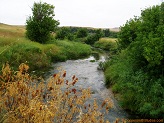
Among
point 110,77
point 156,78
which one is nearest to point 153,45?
point 156,78

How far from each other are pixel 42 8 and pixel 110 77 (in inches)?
919

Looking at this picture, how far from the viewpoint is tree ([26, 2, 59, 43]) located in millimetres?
37906

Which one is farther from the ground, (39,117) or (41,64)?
(39,117)

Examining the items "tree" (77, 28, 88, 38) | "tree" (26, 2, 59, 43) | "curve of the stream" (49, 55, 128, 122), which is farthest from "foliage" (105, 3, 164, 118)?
"tree" (77, 28, 88, 38)

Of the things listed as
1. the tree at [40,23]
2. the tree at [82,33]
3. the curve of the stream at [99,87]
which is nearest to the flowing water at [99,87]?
the curve of the stream at [99,87]

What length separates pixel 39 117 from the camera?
313cm

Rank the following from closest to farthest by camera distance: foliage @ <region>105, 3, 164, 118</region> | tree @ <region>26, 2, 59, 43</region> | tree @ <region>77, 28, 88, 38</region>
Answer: foliage @ <region>105, 3, 164, 118</region>, tree @ <region>26, 2, 59, 43</region>, tree @ <region>77, 28, 88, 38</region>

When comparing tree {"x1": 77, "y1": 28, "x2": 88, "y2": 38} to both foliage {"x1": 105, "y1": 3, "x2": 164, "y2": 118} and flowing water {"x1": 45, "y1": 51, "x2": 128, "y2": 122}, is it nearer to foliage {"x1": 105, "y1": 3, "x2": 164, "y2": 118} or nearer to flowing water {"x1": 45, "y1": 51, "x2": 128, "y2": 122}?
flowing water {"x1": 45, "y1": 51, "x2": 128, "y2": 122}

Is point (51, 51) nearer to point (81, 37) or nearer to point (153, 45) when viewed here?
point (153, 45)

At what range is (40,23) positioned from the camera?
3822cm

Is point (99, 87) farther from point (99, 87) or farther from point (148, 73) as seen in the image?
point (148, 73)

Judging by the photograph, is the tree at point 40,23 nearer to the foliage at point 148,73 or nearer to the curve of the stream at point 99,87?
the curve of the stream at point 99,87

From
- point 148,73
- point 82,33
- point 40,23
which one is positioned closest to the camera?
point 148,73

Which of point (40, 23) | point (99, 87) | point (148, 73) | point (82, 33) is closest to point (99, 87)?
point (99, 87)
